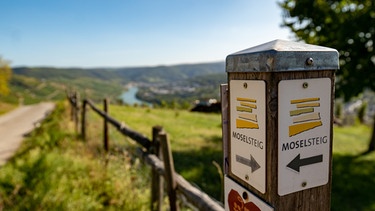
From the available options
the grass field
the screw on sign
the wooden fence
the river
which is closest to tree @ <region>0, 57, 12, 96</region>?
the river

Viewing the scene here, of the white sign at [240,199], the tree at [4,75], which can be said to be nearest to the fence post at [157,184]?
the white sign at [240,199]

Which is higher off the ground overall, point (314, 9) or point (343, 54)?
point (314, 9)

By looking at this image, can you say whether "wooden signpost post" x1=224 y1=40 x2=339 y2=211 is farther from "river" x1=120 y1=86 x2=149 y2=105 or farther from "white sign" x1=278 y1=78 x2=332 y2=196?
"river" x1=120 y1=86 x2=149 y2=105

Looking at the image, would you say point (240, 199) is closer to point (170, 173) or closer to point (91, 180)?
point (170, 173)

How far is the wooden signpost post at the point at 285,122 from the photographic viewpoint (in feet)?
2.85

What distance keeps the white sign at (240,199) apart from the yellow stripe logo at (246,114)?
0.25 meters

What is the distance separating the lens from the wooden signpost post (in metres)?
0.87

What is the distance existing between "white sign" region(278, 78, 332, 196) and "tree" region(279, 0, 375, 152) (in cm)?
858

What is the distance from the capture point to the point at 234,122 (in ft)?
3.46

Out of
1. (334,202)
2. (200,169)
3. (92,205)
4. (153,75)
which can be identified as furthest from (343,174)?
(153,75)

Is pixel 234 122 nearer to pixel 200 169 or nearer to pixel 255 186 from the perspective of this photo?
pixel 255 186

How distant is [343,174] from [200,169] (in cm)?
444

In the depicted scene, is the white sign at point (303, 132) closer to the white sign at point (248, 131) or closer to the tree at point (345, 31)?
the white sign at point (248, 131)

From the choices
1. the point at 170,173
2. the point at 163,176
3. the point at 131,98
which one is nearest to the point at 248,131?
the point at 170,173
